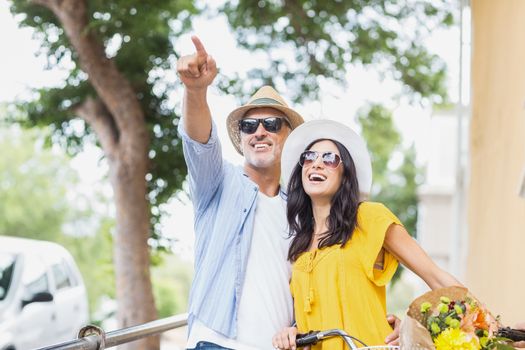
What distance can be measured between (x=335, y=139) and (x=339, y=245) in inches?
19.7

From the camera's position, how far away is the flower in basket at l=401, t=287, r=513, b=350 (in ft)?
8.68

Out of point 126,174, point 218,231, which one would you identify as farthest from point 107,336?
point 126,174

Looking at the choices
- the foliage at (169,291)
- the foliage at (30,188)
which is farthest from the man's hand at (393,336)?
the foliage at (30,188)

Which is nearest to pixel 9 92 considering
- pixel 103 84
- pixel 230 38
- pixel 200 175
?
pixel 103 84

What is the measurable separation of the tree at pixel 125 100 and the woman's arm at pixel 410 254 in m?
8.11

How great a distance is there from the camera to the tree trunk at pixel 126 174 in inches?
460

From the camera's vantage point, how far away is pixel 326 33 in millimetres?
13492

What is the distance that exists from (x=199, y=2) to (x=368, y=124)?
4788 millimetres

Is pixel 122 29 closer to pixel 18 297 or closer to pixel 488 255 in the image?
pixel 18 297

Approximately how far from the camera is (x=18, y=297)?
8.80 meters

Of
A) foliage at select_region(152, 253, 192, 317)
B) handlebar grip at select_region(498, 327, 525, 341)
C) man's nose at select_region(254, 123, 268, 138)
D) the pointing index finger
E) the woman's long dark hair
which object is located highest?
the pointing index finger

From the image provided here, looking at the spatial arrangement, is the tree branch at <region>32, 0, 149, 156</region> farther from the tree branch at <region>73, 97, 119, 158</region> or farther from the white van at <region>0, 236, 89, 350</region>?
the white van at <region>0, 236, 89, 350</region>

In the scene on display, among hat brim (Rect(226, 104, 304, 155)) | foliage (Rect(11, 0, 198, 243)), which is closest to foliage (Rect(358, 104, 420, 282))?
foliage (Rect(11, 0, 198, 243))

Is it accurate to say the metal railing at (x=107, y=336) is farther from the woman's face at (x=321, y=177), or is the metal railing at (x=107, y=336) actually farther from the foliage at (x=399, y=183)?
the foliage at (x=399, y=183)
